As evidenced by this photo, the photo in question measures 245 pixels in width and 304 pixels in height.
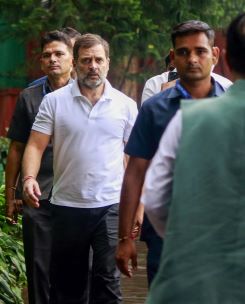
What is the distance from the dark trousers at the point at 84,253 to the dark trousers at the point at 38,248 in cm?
70

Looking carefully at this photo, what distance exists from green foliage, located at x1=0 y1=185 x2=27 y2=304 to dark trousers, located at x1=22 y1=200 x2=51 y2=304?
1.55 feet

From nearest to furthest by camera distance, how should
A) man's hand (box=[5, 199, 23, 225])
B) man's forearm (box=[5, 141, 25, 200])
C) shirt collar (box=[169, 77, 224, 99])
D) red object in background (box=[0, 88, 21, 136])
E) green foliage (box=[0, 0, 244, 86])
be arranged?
shirt collar (box=[169, 77, 224, 99])
man's forearm (box=[5, 141, 25, 200])
man's hand (box=[5, 199, 23, 225])
green foliage (box=[0, 0, 244, 86])
red object in background (box=[0, 88, 21, 136])

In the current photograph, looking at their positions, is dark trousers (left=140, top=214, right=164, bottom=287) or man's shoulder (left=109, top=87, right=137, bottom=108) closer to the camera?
dark trousers (left=140, top=214, right=164, bottom=287)

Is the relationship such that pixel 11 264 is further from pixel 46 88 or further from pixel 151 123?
pixel 151 123

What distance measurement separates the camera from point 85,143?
816cm

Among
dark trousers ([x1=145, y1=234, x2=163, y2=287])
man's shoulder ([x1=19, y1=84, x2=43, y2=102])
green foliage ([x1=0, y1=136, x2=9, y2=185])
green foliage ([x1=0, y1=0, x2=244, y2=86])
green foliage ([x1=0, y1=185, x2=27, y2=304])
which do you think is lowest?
green foliage ([x1=0, y1=185, x2=27, y2=304])

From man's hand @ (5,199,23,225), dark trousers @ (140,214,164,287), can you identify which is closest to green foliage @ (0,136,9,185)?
man's hand @ (5,199,23,225)

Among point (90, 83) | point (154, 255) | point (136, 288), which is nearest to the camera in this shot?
point (154, 255)

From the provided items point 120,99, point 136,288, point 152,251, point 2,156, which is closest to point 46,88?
point 120,99

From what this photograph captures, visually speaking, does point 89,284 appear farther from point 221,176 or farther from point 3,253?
point 221,176

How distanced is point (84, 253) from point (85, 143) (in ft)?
2.53

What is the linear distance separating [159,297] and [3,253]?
245 inches

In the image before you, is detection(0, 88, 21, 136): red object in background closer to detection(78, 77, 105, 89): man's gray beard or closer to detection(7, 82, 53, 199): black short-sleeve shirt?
detection(7, 82, 53, 199): black short-sleeve shirt

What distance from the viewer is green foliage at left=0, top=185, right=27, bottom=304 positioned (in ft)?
32.0
